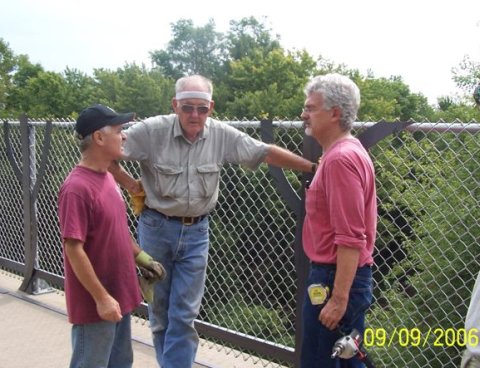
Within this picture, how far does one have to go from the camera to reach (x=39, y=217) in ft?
17.8

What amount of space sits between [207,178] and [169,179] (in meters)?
0.22

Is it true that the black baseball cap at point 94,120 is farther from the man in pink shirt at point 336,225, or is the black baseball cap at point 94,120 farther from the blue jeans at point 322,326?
the blue jeans at point 322,326

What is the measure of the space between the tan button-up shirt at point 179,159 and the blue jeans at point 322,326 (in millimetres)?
988

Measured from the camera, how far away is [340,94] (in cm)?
225

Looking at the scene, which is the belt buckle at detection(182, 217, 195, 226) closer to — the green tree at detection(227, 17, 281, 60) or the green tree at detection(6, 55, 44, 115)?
the green tree at detection(6, 55, 44, 115)

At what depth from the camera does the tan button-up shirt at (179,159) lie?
3.03 metres

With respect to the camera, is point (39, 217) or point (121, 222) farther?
point (39, 217)

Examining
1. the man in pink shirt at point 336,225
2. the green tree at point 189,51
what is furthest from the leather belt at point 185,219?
the green tree at point 189,51

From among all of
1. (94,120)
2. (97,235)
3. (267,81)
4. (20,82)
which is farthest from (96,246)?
(20,82)

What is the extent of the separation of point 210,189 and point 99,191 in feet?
2.78

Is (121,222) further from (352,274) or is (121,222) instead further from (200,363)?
(200,363)

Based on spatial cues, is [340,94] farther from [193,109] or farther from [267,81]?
[267,81]

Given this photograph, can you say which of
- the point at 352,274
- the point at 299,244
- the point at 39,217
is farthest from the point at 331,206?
the point at 39,217

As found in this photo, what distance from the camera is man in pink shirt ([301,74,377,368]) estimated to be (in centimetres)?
211
